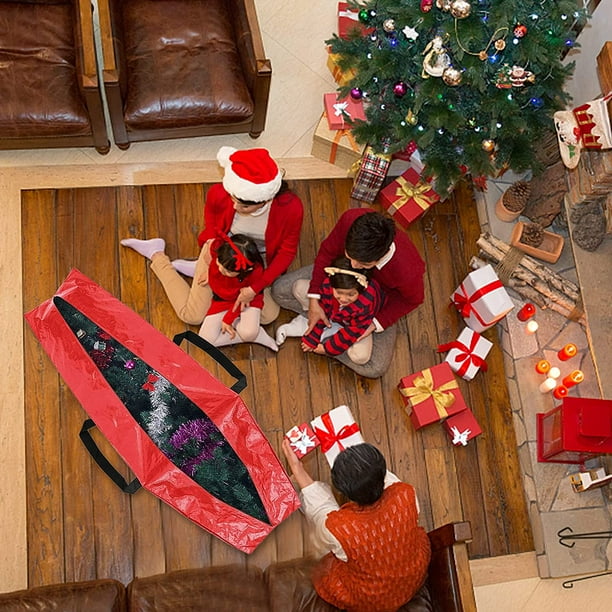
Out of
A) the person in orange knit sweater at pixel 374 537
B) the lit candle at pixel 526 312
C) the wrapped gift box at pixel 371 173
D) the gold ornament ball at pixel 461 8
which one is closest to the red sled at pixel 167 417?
the person in orange knit sweater at pixel 374 537

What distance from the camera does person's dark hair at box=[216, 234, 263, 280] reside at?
274 centimetres

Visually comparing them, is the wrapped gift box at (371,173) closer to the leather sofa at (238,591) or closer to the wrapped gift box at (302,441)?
the wrapped gift box at (302,441)

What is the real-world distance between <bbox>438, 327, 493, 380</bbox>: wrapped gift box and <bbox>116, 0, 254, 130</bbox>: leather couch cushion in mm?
1331

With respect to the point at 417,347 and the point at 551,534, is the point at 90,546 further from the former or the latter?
the point at 551,534

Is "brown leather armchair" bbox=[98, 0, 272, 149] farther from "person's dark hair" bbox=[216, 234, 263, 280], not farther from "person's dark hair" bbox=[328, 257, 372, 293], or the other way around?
"person's dark hair" bbox=[328, 257, 372, 293]

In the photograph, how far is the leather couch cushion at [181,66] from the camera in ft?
10.0

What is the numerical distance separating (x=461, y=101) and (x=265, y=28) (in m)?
1.35

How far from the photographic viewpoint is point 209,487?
290cm

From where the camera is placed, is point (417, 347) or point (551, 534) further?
point (417, 347)

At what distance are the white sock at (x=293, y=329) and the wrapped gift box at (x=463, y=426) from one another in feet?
2.37

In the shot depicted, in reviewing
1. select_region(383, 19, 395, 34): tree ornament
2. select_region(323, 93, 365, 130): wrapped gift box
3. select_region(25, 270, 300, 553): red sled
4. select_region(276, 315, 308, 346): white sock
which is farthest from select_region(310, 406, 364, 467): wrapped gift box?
select_region(383, 19, 395, 34): tree ornament

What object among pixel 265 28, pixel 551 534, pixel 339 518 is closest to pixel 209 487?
pixel 339 518

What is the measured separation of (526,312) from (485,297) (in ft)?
0.89

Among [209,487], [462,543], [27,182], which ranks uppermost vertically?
[27,182]
